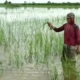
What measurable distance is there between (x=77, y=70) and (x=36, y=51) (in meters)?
2.25

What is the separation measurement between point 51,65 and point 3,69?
102 centimetres

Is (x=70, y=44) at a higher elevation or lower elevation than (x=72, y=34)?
lower

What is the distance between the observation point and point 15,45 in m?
9.52

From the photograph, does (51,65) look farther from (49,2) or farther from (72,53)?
(49,2)

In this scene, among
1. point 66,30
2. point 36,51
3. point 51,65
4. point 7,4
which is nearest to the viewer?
point 66,30

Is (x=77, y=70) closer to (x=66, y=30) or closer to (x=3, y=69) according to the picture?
(x=66, y=30)

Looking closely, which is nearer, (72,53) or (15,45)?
(72,53)

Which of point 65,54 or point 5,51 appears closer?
point 65,54

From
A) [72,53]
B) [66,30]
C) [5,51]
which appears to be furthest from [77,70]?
[5,51]

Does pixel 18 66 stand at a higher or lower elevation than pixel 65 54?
lower

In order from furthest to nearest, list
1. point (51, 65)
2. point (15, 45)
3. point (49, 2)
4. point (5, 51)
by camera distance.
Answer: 1. point (49, 2)
2. point (15, 45)
3. point (5, 51)
4. point (51, 65)

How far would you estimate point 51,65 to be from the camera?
7.12 m

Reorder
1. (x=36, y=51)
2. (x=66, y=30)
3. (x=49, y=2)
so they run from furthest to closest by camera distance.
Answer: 1. (x=49, y=2)
2. (x=36, y=51)
3. (x=66, y=30)

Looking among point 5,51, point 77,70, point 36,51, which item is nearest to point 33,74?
point 77,70
